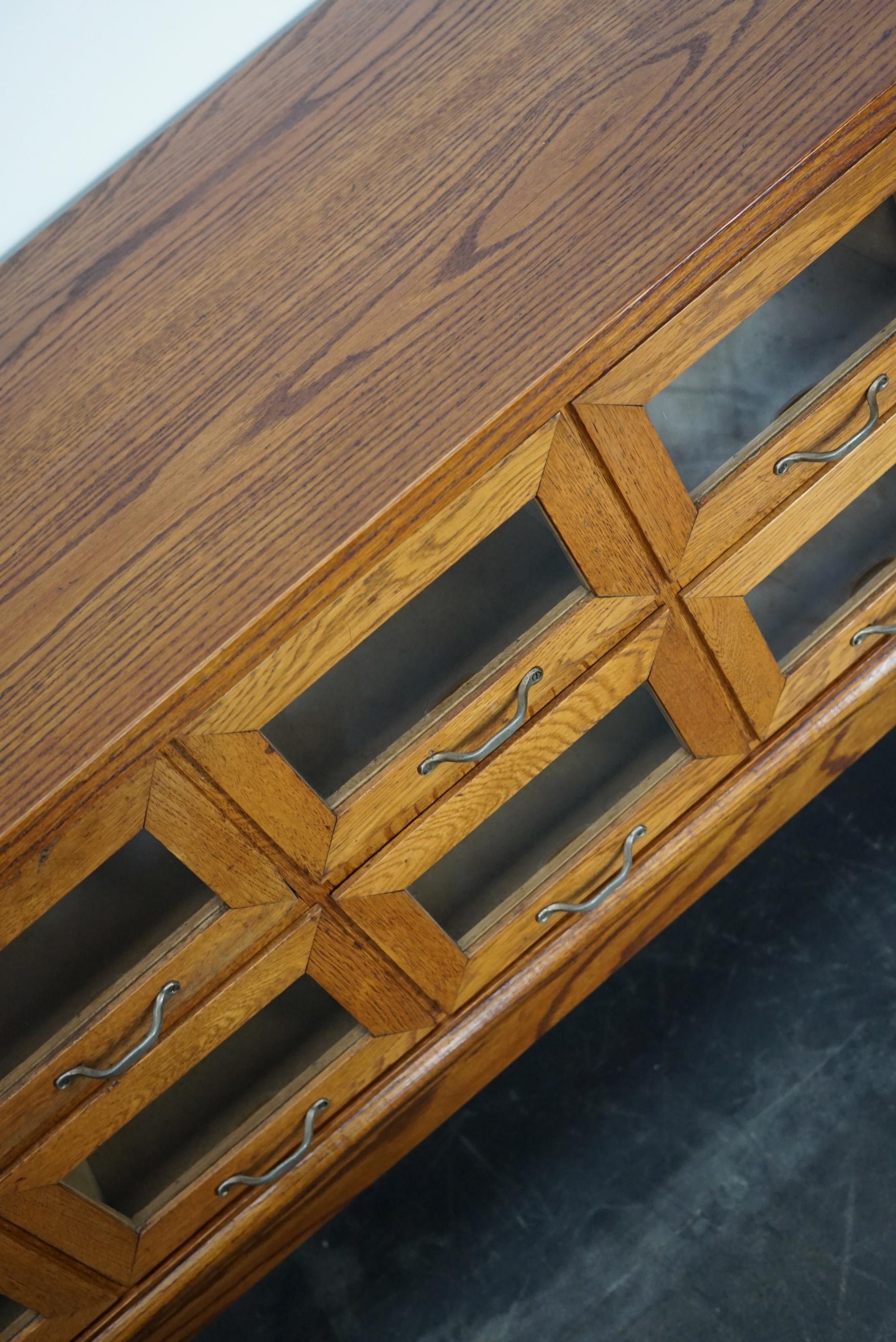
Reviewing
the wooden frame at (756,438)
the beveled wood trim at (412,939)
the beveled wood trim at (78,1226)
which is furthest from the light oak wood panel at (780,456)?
the beveled wood trim at (78,1226)

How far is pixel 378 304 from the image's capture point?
659 millimetres

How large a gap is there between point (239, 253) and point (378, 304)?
0.12 meters

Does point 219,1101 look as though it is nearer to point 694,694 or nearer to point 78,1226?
point 78,1226

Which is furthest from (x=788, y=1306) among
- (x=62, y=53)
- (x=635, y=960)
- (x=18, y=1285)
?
(x=62, y=53)

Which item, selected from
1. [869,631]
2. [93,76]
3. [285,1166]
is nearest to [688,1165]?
[285,1166]

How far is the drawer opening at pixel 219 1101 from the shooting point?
0.74 meters

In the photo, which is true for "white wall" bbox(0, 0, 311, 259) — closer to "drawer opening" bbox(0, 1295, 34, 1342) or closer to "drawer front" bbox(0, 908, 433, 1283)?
"drawer front" bbox(0, 908, 433, 1283)

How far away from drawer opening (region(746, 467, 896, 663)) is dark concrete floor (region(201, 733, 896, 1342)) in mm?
266

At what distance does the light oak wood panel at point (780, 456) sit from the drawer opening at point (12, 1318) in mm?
606

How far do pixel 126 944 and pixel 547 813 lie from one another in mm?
282

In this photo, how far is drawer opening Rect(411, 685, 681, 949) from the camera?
0.78 metres

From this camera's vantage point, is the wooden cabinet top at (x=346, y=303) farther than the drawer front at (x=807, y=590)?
No

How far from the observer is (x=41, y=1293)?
0.73 metres

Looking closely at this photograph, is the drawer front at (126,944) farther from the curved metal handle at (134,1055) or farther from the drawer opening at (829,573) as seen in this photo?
the drawer opening at (829,573)
